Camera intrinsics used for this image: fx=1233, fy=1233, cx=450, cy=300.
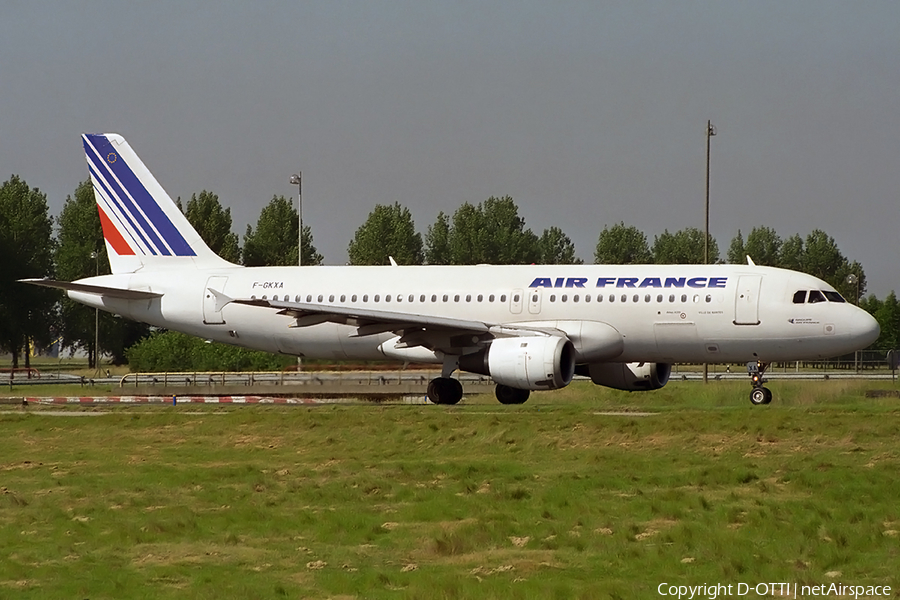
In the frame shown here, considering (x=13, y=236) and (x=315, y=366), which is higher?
(x=13, y=236)

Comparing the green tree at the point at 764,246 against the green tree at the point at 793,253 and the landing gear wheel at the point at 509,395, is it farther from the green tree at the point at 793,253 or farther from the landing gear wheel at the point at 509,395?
the landing gear wheel at the point at 509,395

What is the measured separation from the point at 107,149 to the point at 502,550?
101 ft

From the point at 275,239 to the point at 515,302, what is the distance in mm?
71383

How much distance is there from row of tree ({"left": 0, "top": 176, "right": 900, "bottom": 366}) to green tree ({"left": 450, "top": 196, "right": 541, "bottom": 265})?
0.29 feet

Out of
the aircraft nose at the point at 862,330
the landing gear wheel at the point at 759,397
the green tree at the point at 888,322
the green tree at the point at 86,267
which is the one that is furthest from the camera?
the green tree at the point at 86,267

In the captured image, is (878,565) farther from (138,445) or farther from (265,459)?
(138,445)

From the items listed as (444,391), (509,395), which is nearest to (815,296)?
(509,395)

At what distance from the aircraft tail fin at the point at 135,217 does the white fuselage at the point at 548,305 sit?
83 cm

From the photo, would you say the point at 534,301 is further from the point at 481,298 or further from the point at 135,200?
the point at 135,200

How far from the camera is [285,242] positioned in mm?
103188

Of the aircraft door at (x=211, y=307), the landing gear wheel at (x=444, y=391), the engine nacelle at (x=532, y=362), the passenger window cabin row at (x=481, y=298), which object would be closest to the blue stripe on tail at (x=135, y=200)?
the aircraft door at (x=211, y=307)

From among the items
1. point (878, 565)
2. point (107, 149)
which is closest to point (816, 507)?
point (878, 565)

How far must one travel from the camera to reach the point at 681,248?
4973 inches

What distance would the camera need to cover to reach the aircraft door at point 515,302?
33.8 metres
